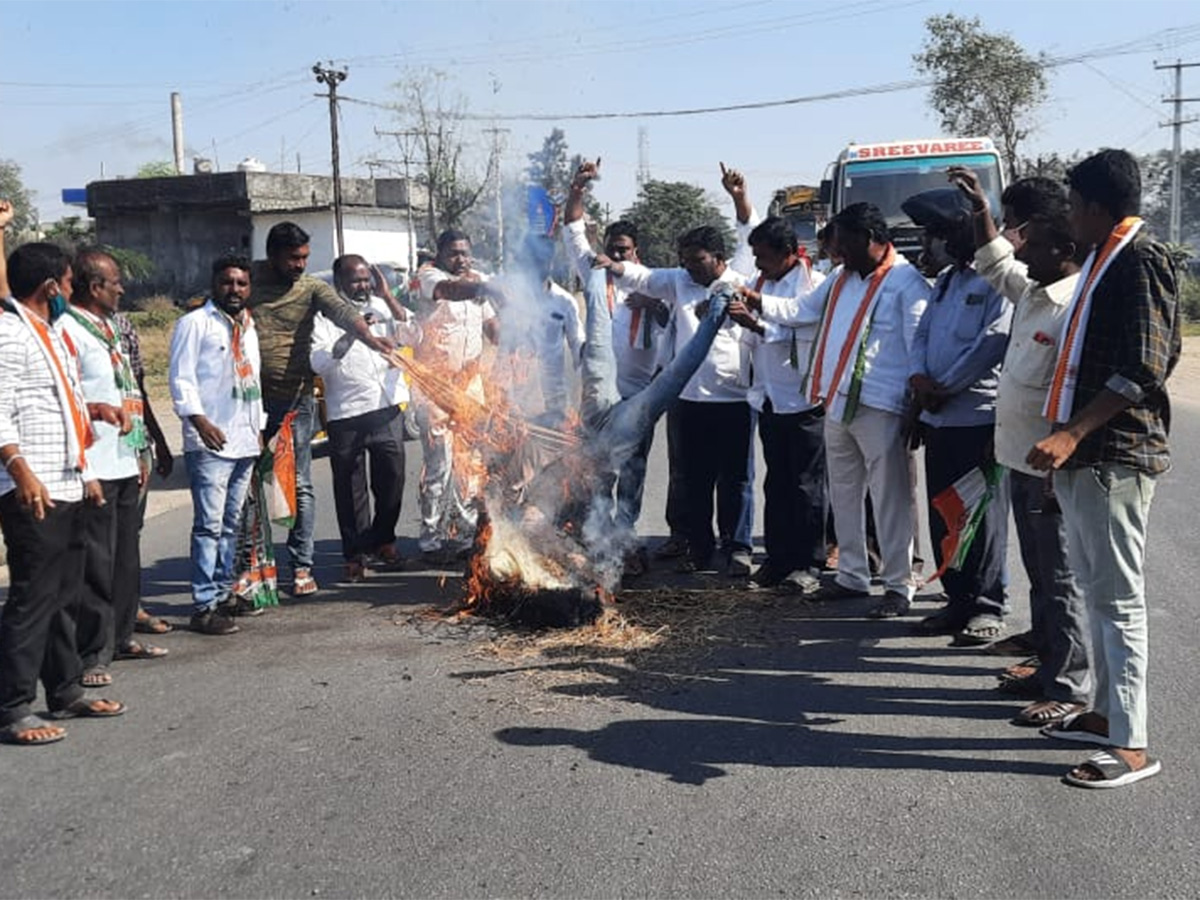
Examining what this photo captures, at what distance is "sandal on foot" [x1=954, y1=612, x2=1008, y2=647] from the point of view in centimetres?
557

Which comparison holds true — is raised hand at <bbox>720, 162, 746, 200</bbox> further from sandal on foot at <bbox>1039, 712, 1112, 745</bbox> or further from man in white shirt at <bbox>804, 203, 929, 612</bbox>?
sandal on foot at <bbox>1039, 712, 1112, 745</bbox>

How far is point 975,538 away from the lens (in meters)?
5.72

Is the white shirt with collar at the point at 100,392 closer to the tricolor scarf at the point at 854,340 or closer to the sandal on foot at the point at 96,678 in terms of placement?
the sandal on foot at the point at 96,678

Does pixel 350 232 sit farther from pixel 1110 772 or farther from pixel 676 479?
pixel 1110 772

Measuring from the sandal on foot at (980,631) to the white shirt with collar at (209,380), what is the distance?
4096mm

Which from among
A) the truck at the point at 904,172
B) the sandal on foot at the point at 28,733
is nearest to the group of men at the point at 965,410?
the sandal on foot at the point at 28,733

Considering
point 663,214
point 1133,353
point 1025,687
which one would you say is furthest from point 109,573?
point 663,214

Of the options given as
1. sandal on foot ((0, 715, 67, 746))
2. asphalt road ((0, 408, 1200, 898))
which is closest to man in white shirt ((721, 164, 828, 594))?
asphalt road ((0, 408, 1200, 898))

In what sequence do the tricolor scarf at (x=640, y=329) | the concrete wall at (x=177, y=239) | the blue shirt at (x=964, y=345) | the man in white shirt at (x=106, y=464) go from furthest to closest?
the concrete wall at (x=177, y=239)
the tricolor scarf at (x=640, y=329)
the blue shirt at (x=964, y=345)
the man in white shirt at (x=106, y=464)

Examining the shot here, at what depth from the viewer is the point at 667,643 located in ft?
18.6

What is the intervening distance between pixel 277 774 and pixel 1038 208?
4.03m

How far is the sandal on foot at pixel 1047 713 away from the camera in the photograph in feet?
14.6

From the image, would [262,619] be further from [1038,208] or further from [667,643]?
[1038,208]

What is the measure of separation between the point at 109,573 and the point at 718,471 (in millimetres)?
3767
